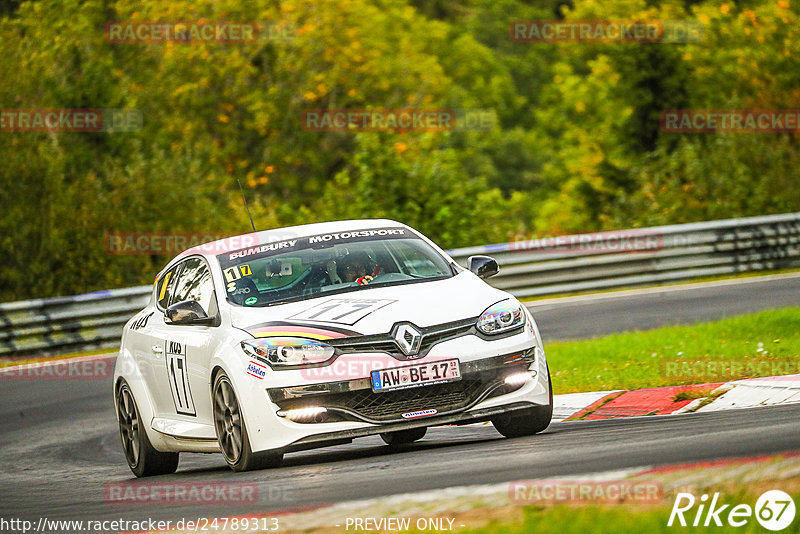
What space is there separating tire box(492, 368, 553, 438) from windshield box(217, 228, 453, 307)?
1.04m

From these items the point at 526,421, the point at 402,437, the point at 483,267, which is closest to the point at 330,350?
the point at 526,421

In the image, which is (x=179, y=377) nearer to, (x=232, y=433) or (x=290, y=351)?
(x=232, y=433)

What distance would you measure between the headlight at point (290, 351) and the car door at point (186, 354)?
620 mm

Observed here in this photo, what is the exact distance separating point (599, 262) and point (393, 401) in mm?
13177

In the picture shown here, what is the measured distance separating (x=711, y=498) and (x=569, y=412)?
17.7 feet

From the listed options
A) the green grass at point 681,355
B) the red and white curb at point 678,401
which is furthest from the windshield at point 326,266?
the green grass at point 681,355

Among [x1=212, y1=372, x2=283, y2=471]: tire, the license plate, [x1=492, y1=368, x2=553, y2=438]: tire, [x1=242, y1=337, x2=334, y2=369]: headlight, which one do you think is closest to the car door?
[x1=212, y1=372, x2=283, y2=471]: tire

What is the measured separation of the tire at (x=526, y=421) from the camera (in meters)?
8.85

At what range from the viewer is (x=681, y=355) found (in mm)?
12266

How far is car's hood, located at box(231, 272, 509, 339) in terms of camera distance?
324 inches

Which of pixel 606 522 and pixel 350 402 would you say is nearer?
pixel 606 522

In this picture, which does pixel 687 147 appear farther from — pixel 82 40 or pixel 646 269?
pixel 82 40

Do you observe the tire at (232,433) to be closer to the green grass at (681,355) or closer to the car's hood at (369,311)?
the car's hood at (369,311)

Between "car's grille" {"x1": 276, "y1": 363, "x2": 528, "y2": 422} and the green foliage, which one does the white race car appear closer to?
"car's grille" {"x1": 276, "y1": 363, "x2": 528, "y2": 422}
